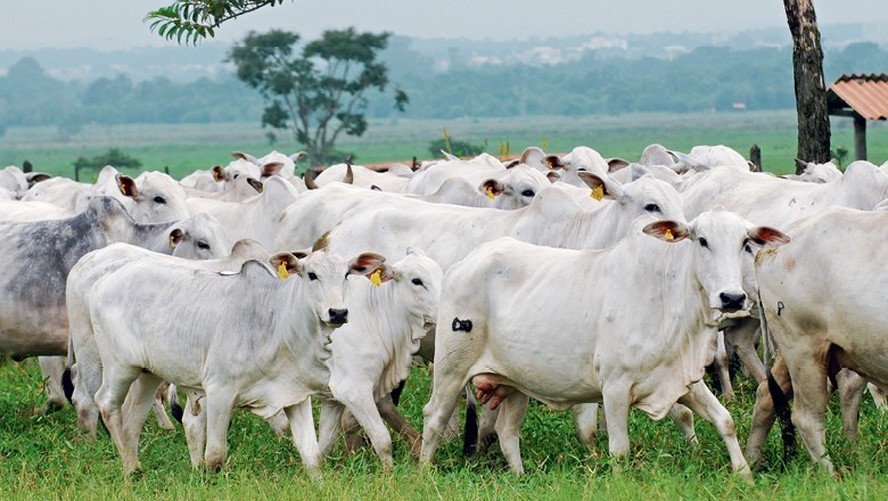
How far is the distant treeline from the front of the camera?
143 metres

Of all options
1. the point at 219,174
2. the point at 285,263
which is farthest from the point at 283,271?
the point at 219,174

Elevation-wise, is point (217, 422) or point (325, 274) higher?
point (325, 274)

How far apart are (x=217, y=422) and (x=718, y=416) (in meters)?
2.09

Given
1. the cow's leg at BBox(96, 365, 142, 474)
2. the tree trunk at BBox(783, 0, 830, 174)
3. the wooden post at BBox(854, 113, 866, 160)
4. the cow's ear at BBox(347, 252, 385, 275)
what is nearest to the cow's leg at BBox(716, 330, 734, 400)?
the cow's ear at BBox(347, 252, 385, 275)

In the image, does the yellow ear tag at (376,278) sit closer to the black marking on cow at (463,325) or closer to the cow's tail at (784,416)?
the black marking on cow at (463,325)

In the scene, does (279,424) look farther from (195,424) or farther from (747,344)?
(747,344)

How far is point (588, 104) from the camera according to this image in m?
143

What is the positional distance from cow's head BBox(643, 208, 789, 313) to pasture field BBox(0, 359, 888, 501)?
71 centimetres

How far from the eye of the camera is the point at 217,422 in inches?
270

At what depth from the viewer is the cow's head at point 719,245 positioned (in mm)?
6266

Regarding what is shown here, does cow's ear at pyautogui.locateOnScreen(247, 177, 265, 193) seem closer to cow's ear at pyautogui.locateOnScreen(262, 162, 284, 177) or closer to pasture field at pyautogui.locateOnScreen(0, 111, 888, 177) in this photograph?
cow's ear at pyautogui.locateOnScreen(262, 162, 284, 177)

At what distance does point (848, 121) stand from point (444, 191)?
124200mm

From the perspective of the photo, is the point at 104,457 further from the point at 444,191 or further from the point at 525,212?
the point at 444,191

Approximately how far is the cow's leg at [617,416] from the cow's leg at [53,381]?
12.8 feet
